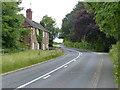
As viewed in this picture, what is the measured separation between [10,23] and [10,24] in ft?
0.47

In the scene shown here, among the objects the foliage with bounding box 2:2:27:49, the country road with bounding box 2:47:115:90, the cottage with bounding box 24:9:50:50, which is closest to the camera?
the country road with bounding box 2:47:115:90

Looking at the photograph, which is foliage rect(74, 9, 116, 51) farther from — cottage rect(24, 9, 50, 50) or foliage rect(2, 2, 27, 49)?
foliage rect(2, 2, 27, 49)

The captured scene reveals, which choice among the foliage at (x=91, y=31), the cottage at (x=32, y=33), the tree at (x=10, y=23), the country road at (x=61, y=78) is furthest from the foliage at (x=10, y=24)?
the foliage at (x=91, y=31)

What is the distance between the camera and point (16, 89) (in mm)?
11984

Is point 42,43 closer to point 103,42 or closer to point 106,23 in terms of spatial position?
point 103,42

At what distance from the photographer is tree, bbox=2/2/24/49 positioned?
32.6 metres

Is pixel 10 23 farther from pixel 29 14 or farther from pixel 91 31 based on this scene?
pixel 91 31

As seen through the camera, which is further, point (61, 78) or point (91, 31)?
point (91, 31)

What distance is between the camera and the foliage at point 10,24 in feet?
107

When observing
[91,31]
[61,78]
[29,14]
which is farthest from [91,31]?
[61,78]

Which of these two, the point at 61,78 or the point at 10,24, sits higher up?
the point at 10,24

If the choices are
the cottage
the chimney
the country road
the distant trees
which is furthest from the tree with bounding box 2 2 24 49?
the distant trees

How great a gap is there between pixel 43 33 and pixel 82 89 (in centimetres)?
4996

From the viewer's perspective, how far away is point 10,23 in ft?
115
